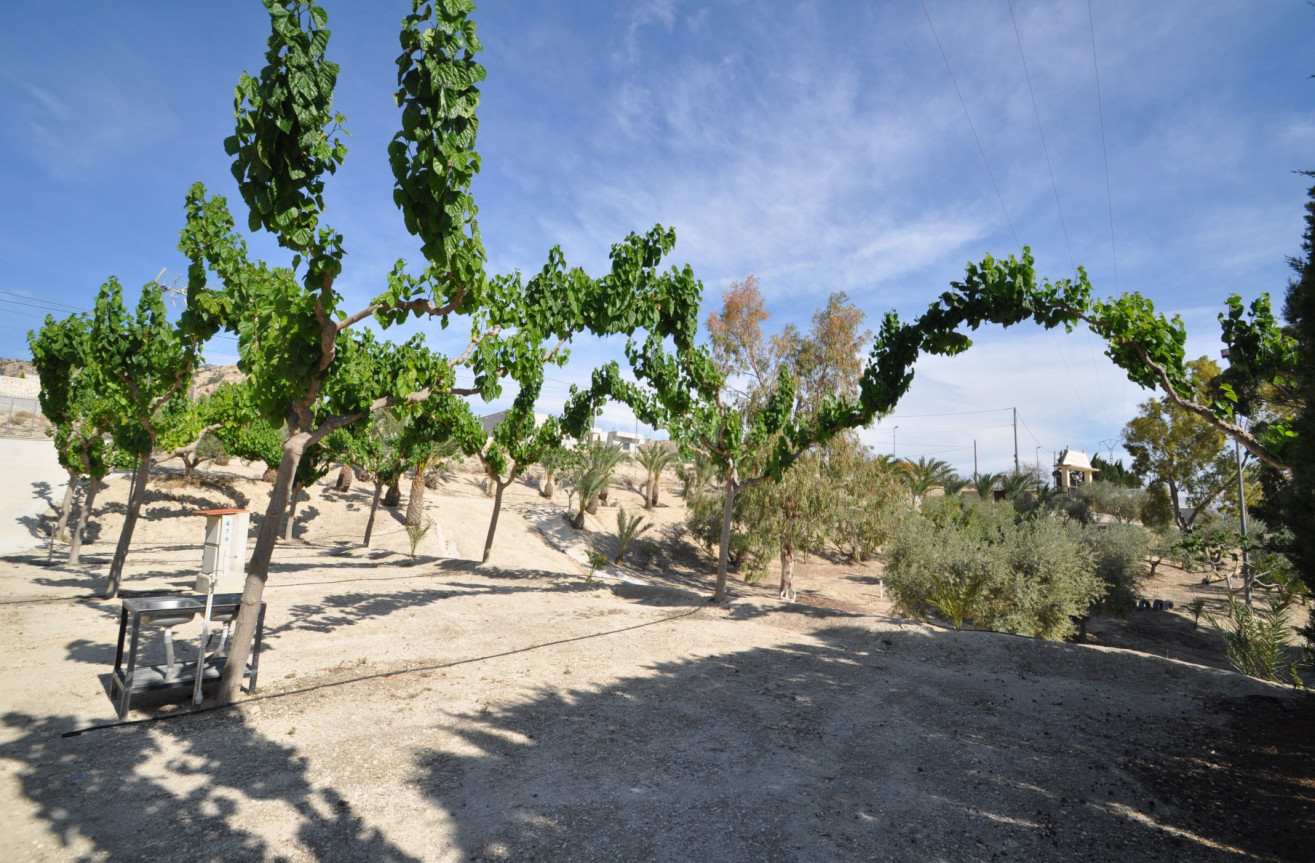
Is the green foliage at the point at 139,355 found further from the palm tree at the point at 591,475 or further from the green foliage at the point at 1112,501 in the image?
the green foliage at the point at 1112,501

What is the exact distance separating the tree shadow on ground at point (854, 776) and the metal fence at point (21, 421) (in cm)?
3587

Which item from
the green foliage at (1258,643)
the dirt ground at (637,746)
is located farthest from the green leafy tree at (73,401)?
the green foliage at (1258,643)

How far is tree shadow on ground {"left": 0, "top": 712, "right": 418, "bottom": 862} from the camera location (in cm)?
324

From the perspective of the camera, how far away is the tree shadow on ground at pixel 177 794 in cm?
324

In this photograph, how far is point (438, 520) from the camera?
23.8 metres

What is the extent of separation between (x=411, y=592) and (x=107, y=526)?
15.2 m

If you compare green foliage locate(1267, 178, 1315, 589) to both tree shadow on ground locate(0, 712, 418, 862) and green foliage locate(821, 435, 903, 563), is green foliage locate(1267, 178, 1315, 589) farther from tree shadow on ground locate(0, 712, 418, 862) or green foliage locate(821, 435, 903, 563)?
green foliage locate(821, 435, 903, 563)

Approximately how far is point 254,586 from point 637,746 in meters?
3.53

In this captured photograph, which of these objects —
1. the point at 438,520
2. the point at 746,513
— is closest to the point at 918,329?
the point at 746,513

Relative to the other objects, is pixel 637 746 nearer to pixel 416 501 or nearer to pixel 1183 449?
pixel 416 501

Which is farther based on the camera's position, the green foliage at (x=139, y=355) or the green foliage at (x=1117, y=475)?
the green foliage at (x=1117, y=475)

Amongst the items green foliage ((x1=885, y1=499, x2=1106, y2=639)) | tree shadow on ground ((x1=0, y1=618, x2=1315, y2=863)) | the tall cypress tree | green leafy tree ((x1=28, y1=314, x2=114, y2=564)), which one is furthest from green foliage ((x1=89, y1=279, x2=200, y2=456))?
green foliage ((x1=885, y1=499, x2=1106, y2=639))

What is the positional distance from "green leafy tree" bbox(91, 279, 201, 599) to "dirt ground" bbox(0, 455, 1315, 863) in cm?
182

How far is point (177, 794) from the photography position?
3742 mm
